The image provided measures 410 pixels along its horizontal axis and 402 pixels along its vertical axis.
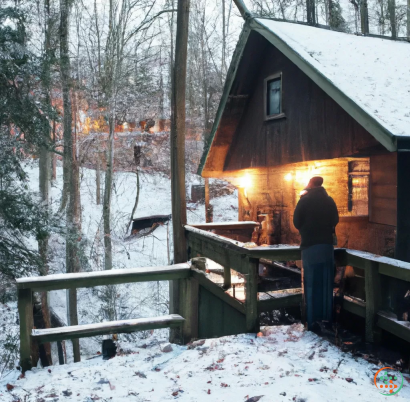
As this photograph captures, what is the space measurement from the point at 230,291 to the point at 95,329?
2.87m

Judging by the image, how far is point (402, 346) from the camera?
16.3 feet

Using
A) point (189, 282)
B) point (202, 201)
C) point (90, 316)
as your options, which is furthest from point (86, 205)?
point (189, 282)

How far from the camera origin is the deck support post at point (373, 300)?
5.05 metres

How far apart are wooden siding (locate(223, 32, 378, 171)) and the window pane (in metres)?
0.28

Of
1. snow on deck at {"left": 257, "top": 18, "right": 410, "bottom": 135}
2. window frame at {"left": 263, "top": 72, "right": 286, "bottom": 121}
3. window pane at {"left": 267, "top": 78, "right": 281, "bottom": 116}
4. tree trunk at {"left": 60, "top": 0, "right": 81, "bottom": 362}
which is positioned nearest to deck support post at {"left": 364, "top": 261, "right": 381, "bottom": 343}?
snow on deck at {"left": 257, "top": 18, "right": 410, "bottom": 135}

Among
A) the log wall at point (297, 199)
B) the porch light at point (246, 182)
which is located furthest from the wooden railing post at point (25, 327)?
the porch light at point (246, 182)

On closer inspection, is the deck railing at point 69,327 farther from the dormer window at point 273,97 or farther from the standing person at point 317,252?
the dormer window at point 273,97

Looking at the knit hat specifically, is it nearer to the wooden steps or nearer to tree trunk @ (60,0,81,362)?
the wooden steps

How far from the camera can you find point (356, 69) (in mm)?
8062

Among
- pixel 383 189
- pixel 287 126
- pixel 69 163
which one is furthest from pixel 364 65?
pixel 69 163

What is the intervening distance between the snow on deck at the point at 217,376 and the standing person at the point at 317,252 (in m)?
0.49

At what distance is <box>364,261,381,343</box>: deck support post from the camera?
5.05 metres

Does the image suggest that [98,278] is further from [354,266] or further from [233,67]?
[233,67]

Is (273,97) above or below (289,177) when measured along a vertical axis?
above
